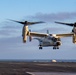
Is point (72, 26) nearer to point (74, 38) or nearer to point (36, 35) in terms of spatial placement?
point (74, 38)

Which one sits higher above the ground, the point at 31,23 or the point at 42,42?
the point at 31,23

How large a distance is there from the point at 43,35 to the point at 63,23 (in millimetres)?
23319

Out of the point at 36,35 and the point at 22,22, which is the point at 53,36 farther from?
the point at 22,22

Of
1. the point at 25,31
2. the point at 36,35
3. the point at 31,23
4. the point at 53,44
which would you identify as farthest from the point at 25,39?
the point at 36,35

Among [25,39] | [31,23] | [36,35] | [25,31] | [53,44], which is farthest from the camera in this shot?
[36,35]

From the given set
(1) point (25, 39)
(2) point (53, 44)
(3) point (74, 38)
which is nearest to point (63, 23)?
(3) point (74, 38)

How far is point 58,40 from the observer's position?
80188 millimetres

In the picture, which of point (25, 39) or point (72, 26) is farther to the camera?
point (72, 26)

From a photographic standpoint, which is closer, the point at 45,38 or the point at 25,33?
the point at 25,33

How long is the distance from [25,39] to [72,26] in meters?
15.1

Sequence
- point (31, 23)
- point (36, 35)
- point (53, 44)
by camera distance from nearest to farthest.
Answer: point (31, 23) → point (53, 44) → point (36, 35)

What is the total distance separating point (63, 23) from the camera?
6538 cm

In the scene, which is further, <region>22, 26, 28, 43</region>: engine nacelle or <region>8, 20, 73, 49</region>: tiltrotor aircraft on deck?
<region>8, 20, 73, 49</region>: tiltrotor aircraft on deck

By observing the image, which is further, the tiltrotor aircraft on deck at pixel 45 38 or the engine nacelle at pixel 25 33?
the tiltrotor aircraft on deck at pixel 45 38
